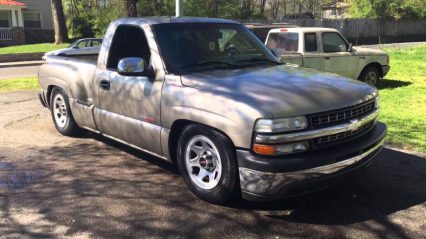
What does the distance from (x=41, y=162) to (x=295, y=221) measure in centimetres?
343

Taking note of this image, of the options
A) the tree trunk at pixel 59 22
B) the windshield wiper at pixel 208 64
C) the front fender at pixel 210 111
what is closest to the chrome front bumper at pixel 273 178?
the front fender at pixel 210 111

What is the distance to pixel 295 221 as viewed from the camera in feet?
14.6

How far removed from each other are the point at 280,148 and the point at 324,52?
8.28m

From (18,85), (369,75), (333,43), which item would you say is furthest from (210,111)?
(18,85)

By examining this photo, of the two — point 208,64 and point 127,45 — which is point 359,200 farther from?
point 127,45

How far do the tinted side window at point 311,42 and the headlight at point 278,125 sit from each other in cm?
783

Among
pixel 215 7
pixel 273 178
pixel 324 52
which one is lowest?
pixel 273 178

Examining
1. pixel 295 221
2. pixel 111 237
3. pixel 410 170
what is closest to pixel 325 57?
pixel 410 170

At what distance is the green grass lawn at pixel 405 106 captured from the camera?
→ 7219 mm

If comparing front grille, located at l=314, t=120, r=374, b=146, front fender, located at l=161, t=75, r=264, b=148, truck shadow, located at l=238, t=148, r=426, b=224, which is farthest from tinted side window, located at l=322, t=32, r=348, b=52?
front fender, located at l=161, t=75, r=264, b=148

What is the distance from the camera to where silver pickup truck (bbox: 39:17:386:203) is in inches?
166

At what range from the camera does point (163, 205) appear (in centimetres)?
482

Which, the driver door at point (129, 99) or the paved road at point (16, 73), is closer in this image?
the driver door at point (129, 99)

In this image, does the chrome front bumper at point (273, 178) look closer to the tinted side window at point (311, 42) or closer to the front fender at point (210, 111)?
the front fender at point (210, 111)
